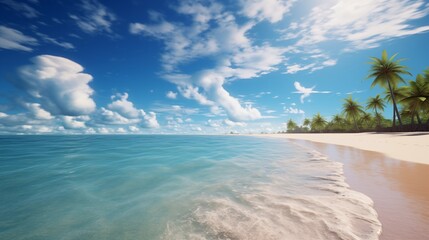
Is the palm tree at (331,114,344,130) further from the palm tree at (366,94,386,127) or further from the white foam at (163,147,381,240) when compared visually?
the white foam at (163,147,381,240)

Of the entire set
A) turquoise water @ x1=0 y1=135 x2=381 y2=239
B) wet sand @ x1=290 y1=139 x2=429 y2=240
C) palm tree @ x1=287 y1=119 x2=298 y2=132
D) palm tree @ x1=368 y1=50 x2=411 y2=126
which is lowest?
turquoise water @ x1=0 y1=135 x2=381 y2=239

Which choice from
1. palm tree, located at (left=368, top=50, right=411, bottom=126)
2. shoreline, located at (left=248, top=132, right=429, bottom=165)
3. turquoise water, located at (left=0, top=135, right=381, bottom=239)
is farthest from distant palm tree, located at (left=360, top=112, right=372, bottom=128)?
turquoise water, located at (left=0, top=135, right=381, bottom=239)

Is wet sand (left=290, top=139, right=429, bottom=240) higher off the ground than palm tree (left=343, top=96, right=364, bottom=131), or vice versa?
palm tree (left=343, top=96, right=364, bottom=131)

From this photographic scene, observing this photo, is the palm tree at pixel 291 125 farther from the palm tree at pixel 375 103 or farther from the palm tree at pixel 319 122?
the palm tree at pixel 375 103

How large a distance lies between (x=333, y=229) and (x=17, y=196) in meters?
8.32

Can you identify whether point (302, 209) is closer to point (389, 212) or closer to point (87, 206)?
point (389, 212)

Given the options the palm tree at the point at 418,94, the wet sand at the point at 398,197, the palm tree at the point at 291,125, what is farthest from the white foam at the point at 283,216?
the palm tree at the point at 291,125

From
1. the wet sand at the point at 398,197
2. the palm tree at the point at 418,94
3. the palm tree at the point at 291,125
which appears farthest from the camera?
the palm tree at the point at 291,125

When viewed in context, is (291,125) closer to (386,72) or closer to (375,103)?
(375,103)

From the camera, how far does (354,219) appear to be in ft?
10.6

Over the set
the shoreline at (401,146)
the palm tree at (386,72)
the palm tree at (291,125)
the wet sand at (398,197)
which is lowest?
the wet sand at (398,197)

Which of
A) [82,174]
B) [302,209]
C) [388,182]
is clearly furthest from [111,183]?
[388,182]

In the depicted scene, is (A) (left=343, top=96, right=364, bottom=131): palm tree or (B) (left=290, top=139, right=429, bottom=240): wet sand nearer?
(B) (left=290, top=139, right=429, bottom=240): wet sand

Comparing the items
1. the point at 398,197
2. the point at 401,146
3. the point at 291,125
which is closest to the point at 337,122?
the point at 291,125
